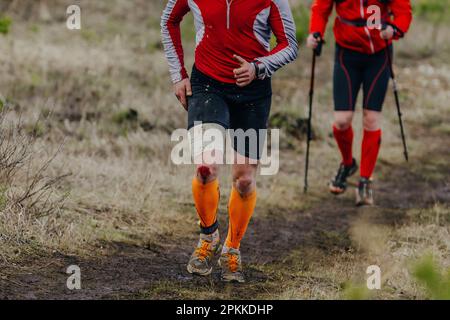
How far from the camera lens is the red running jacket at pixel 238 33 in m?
5.19

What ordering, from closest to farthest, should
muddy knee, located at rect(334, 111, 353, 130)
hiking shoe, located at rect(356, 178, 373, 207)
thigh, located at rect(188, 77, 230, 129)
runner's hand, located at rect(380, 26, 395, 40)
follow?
thigh, located at rect(188, 77, 230, 129)
runner's hand, located at rect(380, 26, 395, 40)
muddy knee, located at rect(334, 111, 353, 130)
hiking shoe, located at rect(356, 178, 373, 207)

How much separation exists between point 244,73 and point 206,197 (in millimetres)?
897

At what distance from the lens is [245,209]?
5.57 metres

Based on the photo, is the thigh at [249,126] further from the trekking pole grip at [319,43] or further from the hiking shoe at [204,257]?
the trekking pole grip at [319,43]

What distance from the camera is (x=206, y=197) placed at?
5398mm

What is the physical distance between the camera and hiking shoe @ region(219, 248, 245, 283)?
17.6 ft

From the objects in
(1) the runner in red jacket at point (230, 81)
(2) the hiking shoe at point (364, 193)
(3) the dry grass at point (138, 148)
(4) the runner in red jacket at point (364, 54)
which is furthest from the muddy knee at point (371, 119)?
(1) the runner in red jacket at point (230, 81)

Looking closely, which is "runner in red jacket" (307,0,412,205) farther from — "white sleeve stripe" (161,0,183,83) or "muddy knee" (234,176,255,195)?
"muddy knee" (234,176,255,195)

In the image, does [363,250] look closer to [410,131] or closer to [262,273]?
[262,273]

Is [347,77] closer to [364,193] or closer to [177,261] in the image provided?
[364,193]

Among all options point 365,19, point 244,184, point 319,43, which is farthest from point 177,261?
point 319,43

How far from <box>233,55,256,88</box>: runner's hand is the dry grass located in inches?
54.5

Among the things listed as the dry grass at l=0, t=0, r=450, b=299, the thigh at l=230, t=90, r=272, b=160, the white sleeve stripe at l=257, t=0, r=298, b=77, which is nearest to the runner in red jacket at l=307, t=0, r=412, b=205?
the dry grass at l=0, t=0, r=450, b=299

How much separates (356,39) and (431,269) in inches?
215
